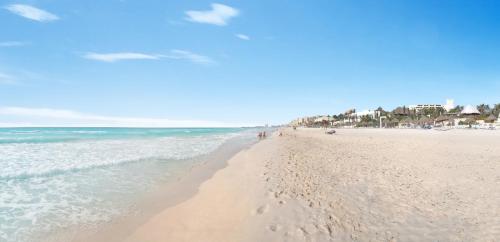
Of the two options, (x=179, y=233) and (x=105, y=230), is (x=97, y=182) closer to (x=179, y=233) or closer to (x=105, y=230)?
(x=105, y=230)

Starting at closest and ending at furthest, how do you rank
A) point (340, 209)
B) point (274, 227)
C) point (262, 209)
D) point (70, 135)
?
point (274, 227), point (340, 209), point (262, 209), point (70, 135)

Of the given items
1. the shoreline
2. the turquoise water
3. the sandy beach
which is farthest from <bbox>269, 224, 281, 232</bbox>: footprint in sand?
the turquoise water

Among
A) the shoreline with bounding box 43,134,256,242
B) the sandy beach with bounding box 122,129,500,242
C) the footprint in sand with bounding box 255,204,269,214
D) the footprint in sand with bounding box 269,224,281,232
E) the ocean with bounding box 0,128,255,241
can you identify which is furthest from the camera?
the footprint in sand with bounding box 255,204,269,214

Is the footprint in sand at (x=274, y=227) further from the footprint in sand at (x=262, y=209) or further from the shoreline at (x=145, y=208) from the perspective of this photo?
the shoreline at (x=145, y=208)

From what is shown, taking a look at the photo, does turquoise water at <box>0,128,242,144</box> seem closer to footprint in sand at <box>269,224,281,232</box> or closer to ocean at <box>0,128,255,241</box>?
ocean at <box>0,128,255,241</box>

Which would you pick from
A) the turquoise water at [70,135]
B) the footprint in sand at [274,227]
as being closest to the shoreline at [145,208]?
the footprint in sand at [274,227]

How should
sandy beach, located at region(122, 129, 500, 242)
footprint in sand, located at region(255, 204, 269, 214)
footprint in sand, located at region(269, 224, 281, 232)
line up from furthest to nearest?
footprint in sand, located at region(255, 204, 269, 214) → footprint in sand, located at region(269, 224, 281, 232) → sandy beach, located at region(122, 129, 500, 242)

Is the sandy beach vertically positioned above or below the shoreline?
above

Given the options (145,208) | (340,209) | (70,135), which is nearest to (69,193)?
(145,208)

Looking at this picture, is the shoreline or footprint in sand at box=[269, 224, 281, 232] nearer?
footprint in sand at box=[269, 224, 281, 232]

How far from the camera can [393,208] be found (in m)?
6.68

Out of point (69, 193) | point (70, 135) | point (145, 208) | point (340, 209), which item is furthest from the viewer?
point (70, 135)

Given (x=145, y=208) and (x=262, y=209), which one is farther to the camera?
(x=145, y=208)

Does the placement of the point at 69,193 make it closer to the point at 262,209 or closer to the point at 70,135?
the point at 262,209
